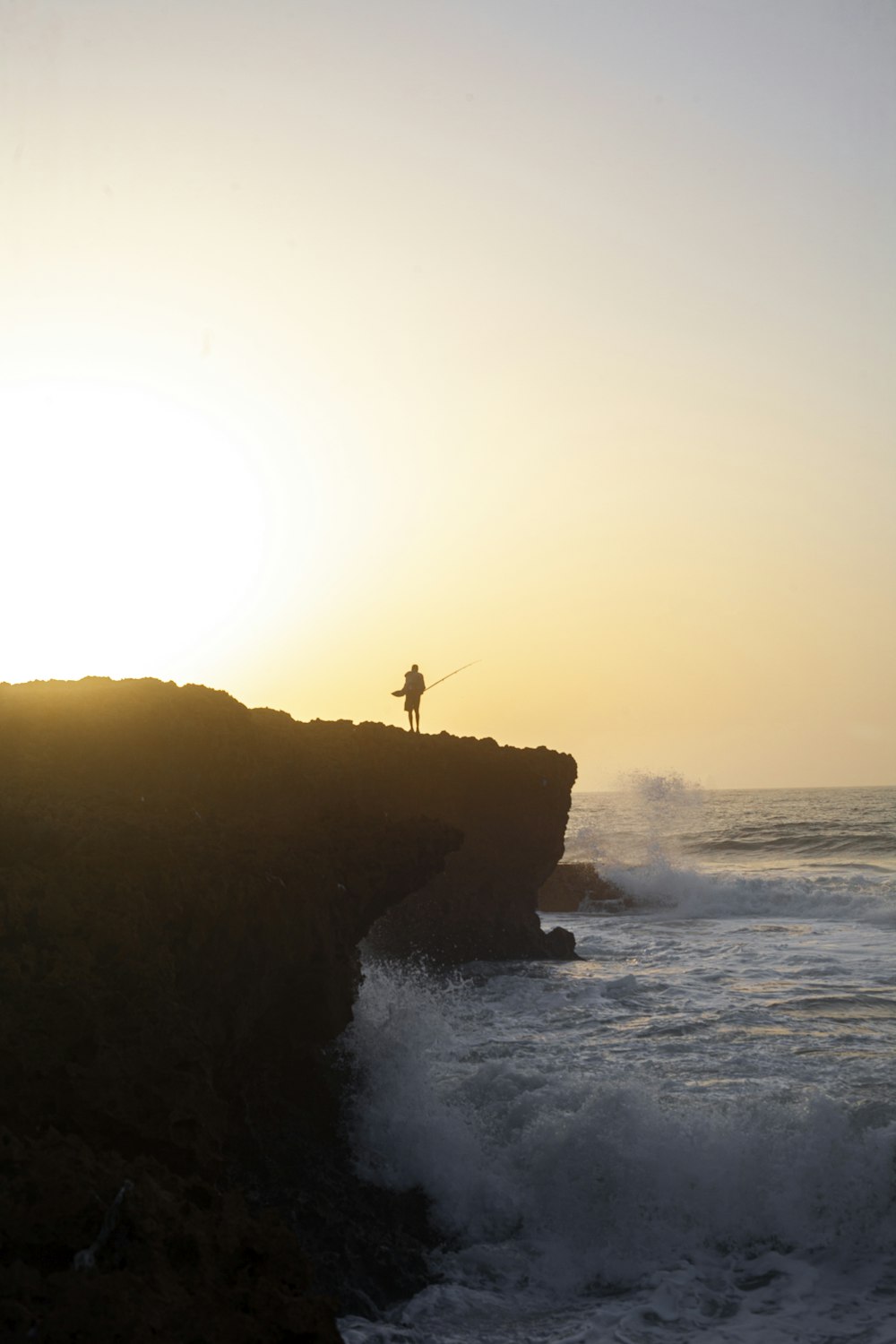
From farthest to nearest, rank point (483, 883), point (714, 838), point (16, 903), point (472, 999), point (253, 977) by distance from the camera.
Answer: point (714, 838)
point (483, 883)
point (472, 999)
point (253, 977)
point (16, 903)

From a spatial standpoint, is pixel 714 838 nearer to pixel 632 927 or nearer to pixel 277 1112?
pixel 632 927

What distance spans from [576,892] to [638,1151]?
19734mm

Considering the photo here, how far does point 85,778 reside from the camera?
8.38 meters

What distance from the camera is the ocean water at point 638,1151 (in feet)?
20.5

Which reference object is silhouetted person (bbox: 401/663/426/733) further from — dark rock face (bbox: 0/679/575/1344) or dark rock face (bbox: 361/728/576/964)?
dark rock face (bbox: 0/679/575/1344)

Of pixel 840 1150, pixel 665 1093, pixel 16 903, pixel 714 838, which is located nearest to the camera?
pixel 16 903

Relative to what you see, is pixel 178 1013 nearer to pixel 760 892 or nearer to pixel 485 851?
pixel 485 851

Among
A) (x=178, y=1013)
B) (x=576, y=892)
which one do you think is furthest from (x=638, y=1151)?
(x=576, y=892)

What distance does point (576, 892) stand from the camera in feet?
89.8

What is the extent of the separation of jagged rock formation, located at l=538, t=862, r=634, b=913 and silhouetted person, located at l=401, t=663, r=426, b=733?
10047 mm

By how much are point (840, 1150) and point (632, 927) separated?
49.1 feet

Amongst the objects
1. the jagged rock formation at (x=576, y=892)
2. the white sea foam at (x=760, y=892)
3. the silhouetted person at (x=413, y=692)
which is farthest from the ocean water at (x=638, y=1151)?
the jagged rock formation at (x=576, y=892)

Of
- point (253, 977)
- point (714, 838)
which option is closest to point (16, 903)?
point (253, 977)

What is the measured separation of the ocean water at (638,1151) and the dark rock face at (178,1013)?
1.88 feet
